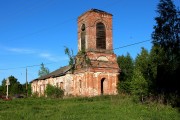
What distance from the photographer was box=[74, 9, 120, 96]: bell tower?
3350 cm

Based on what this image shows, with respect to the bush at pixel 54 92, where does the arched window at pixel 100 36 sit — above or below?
above

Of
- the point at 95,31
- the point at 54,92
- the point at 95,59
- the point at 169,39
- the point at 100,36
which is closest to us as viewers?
the point at 169,39

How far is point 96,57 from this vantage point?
3428 centimetres

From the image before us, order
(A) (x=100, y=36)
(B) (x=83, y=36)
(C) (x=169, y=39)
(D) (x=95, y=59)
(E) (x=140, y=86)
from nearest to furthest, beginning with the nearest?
(C) (x=169, y=39) < (E) (x=140, y=86) < (D) (x=95, y=59) < (A) (x=100, y=36) < (B) (x=83, y=36)

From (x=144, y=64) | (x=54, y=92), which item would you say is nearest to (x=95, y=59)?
(x=54, y=92)

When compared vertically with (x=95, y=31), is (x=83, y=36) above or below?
below

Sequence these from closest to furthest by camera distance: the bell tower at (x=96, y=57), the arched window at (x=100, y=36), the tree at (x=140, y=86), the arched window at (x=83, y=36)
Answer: the tree at (x=140, y=86) → the bell tower at (x=96, y=57) → the arched window at (x=100, y=36) → the arched window at (x=83, y=36)

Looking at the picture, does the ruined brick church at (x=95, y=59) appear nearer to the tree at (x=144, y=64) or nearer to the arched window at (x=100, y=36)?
the arched window at (x=100, y=36)

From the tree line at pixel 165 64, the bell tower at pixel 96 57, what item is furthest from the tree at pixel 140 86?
the bell tower at pixel 96 57

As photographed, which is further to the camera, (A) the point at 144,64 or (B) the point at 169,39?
(A) the point at 144,64

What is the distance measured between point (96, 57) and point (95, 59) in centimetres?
28

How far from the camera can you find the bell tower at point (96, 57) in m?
33.5

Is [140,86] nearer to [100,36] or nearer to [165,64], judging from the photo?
[165,64]

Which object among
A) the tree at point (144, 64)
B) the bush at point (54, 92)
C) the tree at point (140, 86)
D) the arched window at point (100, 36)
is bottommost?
the bush at point (54, 92)
